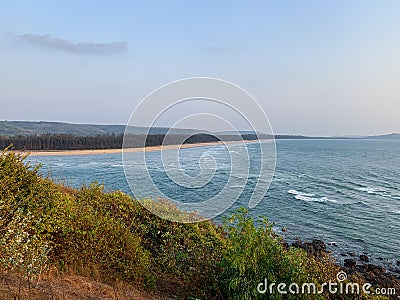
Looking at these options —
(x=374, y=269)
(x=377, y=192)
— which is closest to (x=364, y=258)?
(x=374, y=269)

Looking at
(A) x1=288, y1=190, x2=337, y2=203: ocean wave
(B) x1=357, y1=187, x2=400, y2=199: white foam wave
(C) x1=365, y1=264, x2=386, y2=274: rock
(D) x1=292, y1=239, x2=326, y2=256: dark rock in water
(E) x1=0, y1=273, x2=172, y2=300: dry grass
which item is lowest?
(C) x1=365, y1=264, x2=386, y2=274: rock

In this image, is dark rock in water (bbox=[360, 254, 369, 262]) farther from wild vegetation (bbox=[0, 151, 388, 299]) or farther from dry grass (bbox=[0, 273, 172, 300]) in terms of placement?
dry grass (bbox=[0, 273, 172, 300])

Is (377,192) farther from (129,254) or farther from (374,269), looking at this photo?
(129,254)

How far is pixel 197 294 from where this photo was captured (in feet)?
20.2

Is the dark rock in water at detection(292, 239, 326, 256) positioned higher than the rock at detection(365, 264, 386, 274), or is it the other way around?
the dark rock in water at detection(292, 239, 326, 256)

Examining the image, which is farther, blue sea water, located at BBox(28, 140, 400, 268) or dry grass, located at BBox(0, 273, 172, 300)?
blue sea water, located at BBox(28, 140, 400, 268)

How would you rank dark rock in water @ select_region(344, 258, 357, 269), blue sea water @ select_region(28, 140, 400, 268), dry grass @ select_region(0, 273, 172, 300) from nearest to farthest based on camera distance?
dry grass @ select_region(0, 273, 172, 300) → blue sea water @ select_region(28, 140, 400, 268) → dark rock in water @ select_region(344, 258, 357, 269)

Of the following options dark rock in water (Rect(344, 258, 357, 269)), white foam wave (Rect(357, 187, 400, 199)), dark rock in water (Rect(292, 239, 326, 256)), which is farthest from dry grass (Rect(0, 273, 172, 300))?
white foam wave (Rect(357, 187, 400, 199))

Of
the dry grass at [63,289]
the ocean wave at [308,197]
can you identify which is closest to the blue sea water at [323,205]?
the ocean wave at [308,197]

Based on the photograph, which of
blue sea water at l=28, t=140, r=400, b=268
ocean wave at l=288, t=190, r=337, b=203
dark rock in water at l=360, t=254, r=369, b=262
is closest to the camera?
blue sea water at l=28, t=140, r=400, b=268

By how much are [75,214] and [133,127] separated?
8.63 feet

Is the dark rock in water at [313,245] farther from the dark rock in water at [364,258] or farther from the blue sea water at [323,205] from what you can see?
the dark rock in water at [364,258]

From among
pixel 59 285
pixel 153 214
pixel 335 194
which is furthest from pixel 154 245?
pixel 335 194

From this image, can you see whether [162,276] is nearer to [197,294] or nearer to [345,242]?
[197,294]
